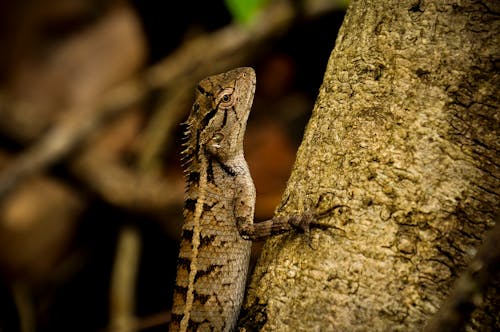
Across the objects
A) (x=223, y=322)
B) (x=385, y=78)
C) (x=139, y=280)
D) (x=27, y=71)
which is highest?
(x=27, y=71)

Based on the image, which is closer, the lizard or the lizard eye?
the lizard

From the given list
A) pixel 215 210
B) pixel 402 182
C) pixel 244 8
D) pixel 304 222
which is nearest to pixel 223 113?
pixel 215 210

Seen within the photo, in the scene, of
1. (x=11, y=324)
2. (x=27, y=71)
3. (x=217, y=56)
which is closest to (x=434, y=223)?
(x=11, y=324)

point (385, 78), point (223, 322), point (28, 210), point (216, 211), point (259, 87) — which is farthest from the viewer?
point (259, 87)

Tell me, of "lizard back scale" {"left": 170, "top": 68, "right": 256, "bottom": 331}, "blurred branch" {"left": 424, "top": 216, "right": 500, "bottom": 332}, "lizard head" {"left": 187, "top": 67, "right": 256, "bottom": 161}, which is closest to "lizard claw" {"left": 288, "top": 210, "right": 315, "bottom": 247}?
"blurred branch" {"left": 424, "top": 216, "right": 500, "bottom": 332}

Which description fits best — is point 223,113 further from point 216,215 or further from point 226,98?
point 216,215

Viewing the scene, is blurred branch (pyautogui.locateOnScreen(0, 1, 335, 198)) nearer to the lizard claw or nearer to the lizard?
the lizard

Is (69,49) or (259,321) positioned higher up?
(69,49)

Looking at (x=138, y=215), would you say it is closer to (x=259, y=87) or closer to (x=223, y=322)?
(x=259, y=87)
